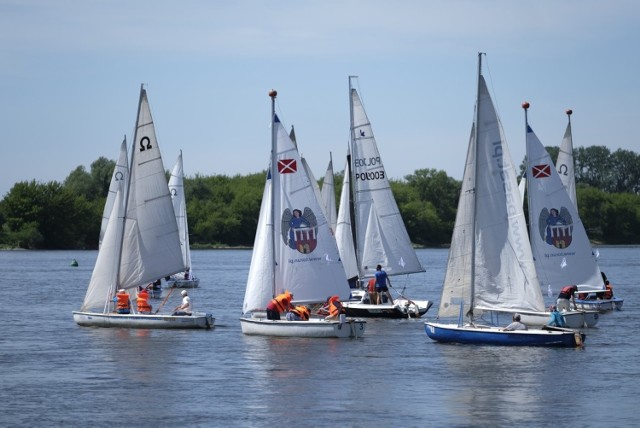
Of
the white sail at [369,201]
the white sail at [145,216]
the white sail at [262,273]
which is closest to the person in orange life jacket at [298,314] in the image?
the white sail at [262,273]

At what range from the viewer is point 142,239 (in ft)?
147

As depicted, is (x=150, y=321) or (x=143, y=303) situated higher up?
(x=143, y=303)

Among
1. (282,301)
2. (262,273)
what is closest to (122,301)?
(262,273)

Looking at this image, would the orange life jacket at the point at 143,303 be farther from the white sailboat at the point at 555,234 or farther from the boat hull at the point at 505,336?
the white sailboat at the point at 555,234

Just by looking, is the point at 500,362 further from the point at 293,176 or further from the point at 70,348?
the point at 70,348

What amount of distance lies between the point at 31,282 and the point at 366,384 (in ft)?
173

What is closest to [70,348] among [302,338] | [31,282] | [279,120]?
[302,338]

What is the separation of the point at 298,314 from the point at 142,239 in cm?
750

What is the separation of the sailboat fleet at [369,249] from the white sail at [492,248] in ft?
0.10

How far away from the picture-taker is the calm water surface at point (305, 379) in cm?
2706

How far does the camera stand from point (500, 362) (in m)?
35.3

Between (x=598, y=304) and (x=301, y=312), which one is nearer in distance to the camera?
(x=301, y=312)

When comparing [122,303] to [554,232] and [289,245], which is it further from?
[554,232]

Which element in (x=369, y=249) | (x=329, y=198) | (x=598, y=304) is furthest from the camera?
(x=329, y=198)
